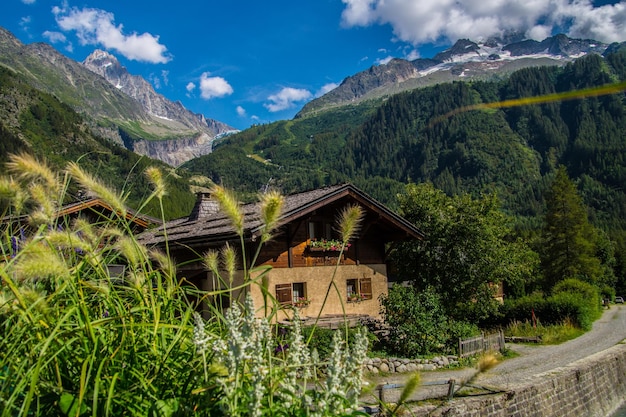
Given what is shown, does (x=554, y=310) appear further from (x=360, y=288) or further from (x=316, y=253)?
(x=316, y=253)

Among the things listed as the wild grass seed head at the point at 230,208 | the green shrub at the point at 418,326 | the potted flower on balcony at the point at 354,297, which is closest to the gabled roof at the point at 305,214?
the potted flower on balcony at the point at 354,297

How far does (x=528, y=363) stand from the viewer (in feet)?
53.0

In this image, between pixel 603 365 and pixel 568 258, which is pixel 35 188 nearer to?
pixel 603 365

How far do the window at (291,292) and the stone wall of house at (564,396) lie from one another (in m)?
8.28

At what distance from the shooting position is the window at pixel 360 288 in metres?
19.4

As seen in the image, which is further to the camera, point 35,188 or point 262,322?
point 35,188

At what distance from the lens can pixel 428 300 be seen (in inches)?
650

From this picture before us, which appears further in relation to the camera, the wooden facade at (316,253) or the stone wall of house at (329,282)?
the stone wall of house at (329,282)

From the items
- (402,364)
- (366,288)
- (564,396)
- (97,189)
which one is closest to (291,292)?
(366,288)

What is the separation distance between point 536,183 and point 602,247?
115768 millimetres


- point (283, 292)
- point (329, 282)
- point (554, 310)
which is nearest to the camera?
point (283, 292)

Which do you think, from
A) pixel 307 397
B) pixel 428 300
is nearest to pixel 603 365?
pixel 428 300

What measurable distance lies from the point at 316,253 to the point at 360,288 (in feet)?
8.50

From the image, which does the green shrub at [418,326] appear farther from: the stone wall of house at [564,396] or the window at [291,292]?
the stone wall of house at [564,396]
